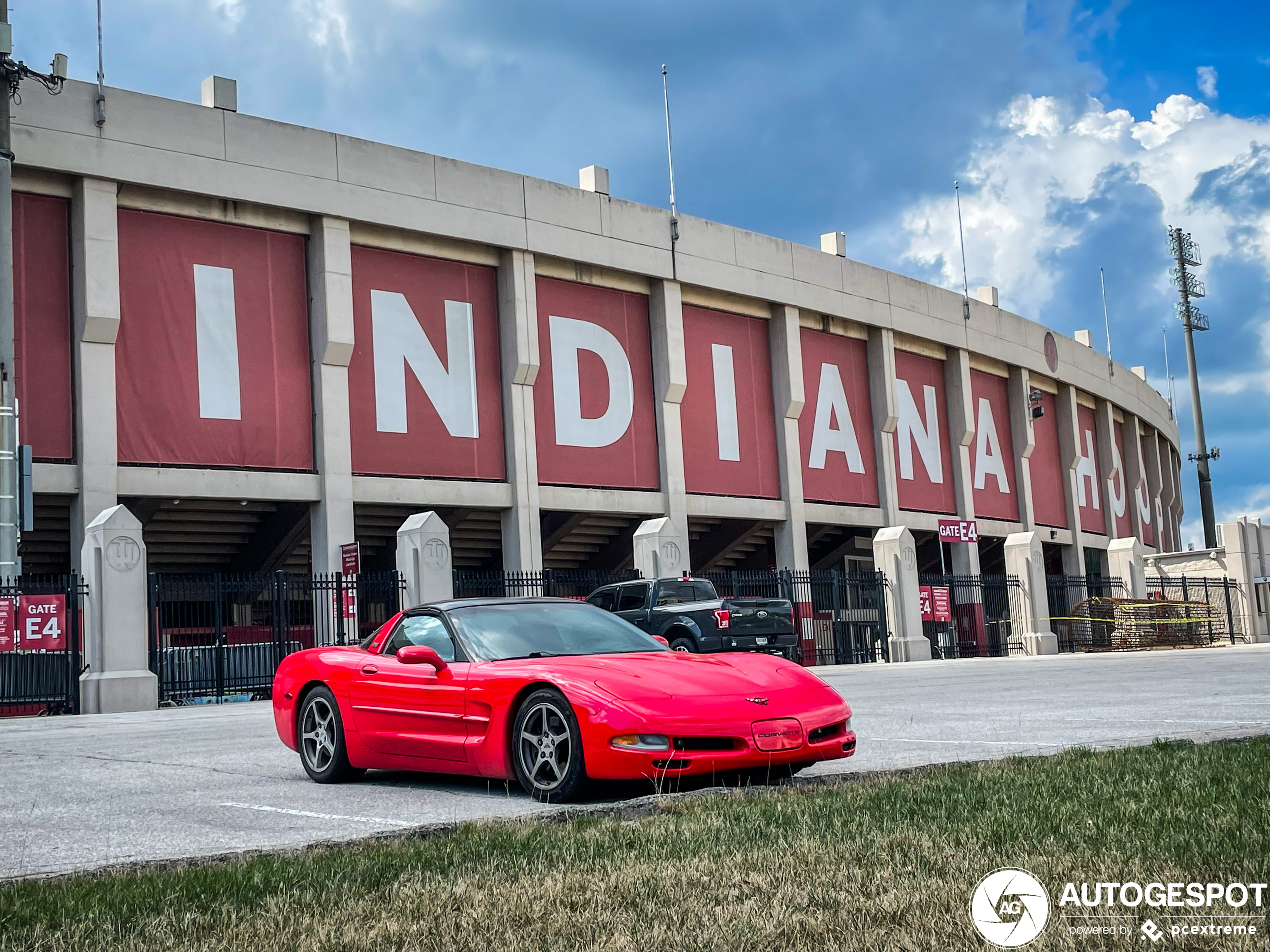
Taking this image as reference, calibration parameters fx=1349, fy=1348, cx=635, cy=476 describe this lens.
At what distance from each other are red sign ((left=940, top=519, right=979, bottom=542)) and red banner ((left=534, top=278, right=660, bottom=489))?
9.46 meters

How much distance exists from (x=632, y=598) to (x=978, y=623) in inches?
882

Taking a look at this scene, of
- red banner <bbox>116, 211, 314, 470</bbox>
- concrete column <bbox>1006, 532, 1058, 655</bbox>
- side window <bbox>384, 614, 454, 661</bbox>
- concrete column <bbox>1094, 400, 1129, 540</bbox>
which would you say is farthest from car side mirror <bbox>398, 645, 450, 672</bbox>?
concrete column <bbox>1094, 400, 1129, 540</bbox>

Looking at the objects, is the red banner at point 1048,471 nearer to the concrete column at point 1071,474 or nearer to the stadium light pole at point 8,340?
the concrete column at point 1071,474

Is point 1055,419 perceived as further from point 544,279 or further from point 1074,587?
point 544,279

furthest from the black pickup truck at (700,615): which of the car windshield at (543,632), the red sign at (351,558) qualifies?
the car windshield at (543,632)

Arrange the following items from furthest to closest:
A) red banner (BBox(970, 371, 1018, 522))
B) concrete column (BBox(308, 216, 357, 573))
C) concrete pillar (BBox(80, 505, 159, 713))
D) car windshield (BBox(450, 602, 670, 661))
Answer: red banner (BBox(970, 371, 1018, 522)) → concrete column (BBox(308, 216, 357, 573)) → concrete pillar (BBox(80, 505, 159, 713)) → car windshield (BBox(450, 602, 670, 661))

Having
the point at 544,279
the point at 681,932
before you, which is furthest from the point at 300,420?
the point at 681,932

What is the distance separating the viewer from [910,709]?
551 inches

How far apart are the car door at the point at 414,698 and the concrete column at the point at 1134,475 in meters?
62.9

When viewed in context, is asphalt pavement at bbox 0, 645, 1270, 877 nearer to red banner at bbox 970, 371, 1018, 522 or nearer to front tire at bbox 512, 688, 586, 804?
front tire at bbox 512, 688, 586, 804

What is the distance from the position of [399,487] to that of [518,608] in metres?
26.1

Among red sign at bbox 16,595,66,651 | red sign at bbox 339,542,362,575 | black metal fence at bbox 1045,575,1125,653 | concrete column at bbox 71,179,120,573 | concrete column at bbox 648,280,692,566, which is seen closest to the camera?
red sign at bbox 16,595,66,651

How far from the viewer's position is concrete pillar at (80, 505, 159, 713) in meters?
23.1

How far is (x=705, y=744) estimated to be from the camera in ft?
24.1
